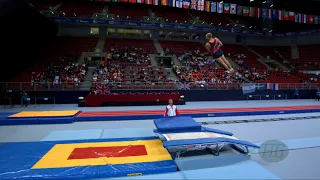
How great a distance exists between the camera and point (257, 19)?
3100 centimetres

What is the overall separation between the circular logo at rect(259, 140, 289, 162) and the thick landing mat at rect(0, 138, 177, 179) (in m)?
2.54

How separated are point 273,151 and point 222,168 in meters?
2.01

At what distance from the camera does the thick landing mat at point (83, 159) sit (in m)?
4.22

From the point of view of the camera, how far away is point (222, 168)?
14.9ft

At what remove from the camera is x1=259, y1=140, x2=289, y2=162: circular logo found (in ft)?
17.0

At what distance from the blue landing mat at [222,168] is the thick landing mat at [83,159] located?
1.32ft

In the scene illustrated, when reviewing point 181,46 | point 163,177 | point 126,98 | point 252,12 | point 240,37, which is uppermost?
point 252,12

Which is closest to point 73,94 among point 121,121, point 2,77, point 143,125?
point 2,77

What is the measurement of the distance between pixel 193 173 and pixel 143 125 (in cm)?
488

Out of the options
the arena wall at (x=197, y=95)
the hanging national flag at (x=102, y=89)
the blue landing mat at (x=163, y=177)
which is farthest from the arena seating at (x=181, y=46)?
the blue landing mat at (x=163, y=177)

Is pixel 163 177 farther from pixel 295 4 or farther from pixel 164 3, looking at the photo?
pixel 295 4

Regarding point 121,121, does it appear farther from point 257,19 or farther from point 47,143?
point 257,19

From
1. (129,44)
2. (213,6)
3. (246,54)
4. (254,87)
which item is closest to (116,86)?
(129,44)

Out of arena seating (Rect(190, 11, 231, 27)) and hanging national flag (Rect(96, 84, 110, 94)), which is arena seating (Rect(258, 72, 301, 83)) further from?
hanging national flag (Rect(96, 84, 110, 94))
